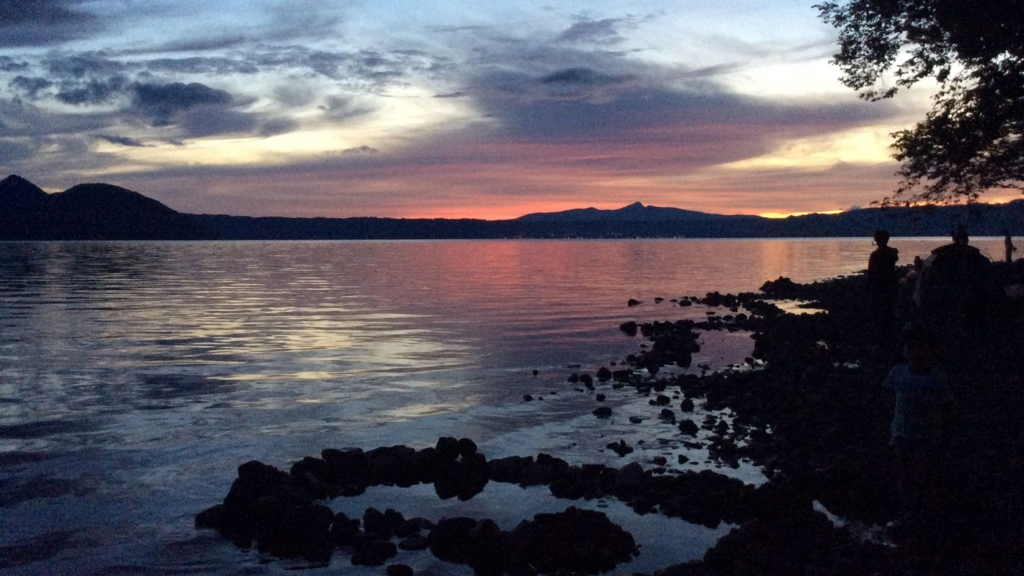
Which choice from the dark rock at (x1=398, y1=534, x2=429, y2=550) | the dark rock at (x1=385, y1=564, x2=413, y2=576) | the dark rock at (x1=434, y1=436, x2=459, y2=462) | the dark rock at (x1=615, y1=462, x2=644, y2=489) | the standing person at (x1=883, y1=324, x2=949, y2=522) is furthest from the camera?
the dark rock at (x1=434, y1=436, x2=459, y2=462)

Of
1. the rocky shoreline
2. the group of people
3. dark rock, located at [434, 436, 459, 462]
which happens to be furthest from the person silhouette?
dark rock, located at [434, 436, 459, 462]

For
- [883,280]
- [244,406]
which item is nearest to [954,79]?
[883,280]

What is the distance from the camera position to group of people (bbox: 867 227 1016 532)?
862cm

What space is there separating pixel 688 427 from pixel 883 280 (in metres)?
8.21

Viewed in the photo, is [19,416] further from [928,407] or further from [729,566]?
[928,407]

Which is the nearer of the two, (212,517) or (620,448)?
(212,517)

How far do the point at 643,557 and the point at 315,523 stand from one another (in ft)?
13.4

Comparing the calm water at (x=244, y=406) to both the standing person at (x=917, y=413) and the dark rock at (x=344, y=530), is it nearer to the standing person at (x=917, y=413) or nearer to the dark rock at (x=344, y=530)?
the dark rock at (x=344, y=530)

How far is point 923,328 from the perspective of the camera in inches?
345

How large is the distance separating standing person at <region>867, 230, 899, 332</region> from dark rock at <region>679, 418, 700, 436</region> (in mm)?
7403

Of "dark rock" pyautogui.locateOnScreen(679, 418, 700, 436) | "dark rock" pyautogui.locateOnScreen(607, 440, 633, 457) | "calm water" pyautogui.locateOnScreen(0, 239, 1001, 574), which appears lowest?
"calm water" pyautogui.locateOnScreen(0, 239, 1001, 574)

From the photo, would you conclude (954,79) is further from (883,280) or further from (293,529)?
(293,529)

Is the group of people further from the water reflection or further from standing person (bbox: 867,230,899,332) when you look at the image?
the water reflection

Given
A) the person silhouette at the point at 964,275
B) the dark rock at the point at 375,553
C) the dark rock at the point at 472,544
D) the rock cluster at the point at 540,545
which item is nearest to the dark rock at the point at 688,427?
the rock cluster at the point at 540,545
